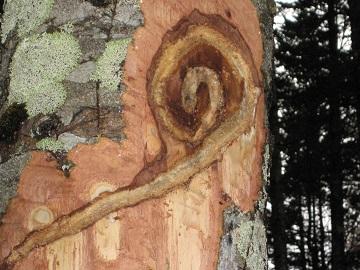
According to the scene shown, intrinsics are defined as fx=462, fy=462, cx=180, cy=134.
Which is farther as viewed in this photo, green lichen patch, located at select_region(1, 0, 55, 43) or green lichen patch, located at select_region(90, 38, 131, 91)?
green lichen patch, located at select_region(1, 0, 55, 43)

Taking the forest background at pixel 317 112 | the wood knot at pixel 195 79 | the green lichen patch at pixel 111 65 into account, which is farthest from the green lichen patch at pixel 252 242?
the forest background at pixel 317 112

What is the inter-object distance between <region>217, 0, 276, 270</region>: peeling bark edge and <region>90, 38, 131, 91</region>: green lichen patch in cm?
35

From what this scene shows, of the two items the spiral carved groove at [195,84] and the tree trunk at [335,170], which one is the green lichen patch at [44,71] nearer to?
the spiral carved groove at [195,84]

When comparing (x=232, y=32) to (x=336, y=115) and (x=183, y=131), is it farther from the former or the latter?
(x=336, y=115)

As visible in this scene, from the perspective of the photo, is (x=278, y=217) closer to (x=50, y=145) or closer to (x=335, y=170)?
(x=335, y=170)

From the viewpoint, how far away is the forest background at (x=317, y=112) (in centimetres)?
800

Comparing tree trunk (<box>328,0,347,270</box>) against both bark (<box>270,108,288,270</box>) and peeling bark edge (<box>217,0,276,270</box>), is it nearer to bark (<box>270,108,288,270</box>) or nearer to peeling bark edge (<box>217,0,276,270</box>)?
bark (<box>270,108,288,270</box>)

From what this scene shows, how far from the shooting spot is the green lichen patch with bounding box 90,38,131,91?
87cm

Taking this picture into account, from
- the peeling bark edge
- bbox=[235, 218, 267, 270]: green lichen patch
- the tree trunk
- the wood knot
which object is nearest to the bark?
the tree trunk

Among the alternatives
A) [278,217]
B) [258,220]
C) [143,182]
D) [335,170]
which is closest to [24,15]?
[143,182]

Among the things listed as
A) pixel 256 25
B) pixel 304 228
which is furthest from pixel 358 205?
pixel 256 25

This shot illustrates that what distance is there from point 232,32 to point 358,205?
11.3 meters

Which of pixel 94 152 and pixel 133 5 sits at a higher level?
pixel 133 5

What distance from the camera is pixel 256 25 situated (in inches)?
46.0
